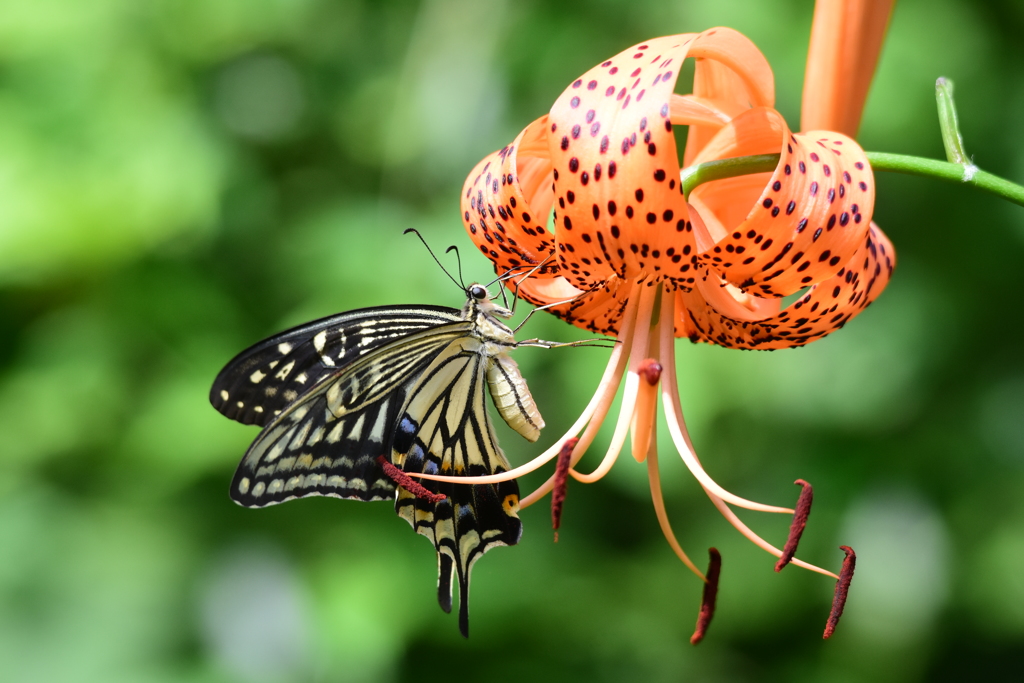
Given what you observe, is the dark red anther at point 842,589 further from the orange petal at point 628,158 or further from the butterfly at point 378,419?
the butterfly at point 378,419

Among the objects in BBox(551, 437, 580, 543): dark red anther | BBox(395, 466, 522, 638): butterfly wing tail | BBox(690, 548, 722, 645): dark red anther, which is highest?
BBox(551, 437, 580, 543): dark red anther

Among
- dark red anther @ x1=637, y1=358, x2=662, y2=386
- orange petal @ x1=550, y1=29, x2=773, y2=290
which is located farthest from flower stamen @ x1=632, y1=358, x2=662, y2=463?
orange petal @ x1=550, y1=29, x2=773, y2=290

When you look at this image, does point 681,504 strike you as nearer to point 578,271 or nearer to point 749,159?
point 578,271

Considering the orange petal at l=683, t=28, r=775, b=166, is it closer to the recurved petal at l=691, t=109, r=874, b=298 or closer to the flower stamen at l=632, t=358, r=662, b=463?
the recurved petal at l=691, t=109, r=874, b=298

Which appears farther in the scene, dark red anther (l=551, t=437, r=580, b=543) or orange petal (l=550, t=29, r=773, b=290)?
dark red anther (l=551, t=437, r=580, b=543)

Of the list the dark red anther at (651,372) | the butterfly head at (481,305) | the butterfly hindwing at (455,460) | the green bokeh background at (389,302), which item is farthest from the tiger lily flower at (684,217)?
the green bokeh background at (389,302)

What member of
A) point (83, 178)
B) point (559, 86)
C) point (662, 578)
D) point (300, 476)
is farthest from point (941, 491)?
point (83, 178)
